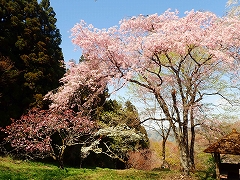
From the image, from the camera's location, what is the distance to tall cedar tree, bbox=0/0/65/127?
1970 centimetres

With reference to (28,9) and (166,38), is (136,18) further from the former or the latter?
(28,9)

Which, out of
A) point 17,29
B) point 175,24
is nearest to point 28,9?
point 17,29

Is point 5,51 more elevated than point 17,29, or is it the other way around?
point 17,29

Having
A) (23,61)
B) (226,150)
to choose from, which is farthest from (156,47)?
(23,61)

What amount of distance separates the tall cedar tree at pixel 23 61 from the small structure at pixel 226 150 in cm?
1442

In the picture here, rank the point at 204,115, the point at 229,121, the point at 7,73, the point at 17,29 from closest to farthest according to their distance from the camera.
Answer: the point at 204,115 → the point at 229,121 → the point at 7,73 → the point at 17,29

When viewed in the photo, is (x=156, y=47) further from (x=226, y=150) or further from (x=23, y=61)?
(x=23, y=61)

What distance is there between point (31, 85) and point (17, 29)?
19.4 feet

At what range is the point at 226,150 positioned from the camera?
12078mm

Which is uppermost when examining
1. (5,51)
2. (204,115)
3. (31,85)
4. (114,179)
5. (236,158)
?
(5,51)

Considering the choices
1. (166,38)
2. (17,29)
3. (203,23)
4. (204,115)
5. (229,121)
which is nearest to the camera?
(166,38)

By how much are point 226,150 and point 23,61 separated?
Result: 1820 cm

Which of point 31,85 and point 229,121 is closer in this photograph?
point 229,121

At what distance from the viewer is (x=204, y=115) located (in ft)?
47.6
